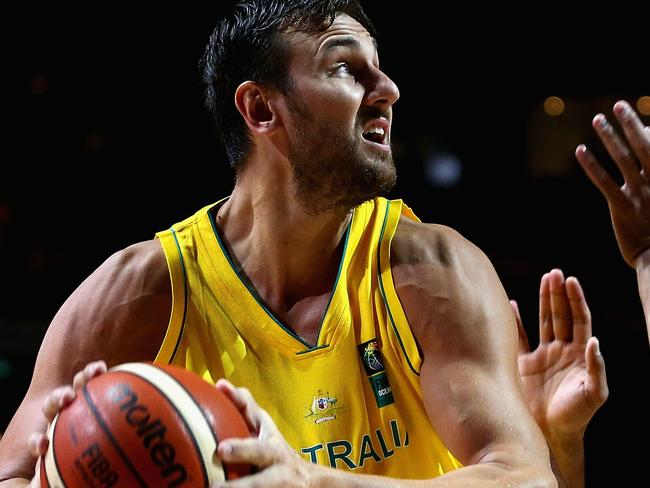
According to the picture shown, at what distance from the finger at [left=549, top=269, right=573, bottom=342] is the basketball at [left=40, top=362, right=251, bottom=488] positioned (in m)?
1.69

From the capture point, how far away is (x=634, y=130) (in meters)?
2.39

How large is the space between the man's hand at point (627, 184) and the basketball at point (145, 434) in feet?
3.79

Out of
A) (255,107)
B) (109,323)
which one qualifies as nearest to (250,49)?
(255,107)

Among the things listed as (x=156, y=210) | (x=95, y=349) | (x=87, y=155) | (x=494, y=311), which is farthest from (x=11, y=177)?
(x=494, y=311)

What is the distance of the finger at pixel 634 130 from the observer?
238 cm

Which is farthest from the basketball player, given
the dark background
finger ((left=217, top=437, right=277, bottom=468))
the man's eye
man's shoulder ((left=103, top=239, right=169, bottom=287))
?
the dark background

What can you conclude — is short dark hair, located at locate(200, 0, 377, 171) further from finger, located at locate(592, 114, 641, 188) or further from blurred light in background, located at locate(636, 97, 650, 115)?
blurred light in background, located at locate(636, 97, 650, 115)

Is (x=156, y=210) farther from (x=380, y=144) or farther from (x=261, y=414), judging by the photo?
(x=261, y=414)

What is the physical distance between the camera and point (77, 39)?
7.70 meters

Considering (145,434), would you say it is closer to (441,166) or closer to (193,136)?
(193,136)

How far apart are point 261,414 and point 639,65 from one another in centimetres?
761

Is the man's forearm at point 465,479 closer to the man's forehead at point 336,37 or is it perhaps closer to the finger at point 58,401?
the finger at point 58,401

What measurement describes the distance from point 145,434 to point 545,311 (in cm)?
192

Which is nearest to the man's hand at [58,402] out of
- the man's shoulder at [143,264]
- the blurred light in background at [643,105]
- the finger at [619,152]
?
the man's shoulder at [143,264]
